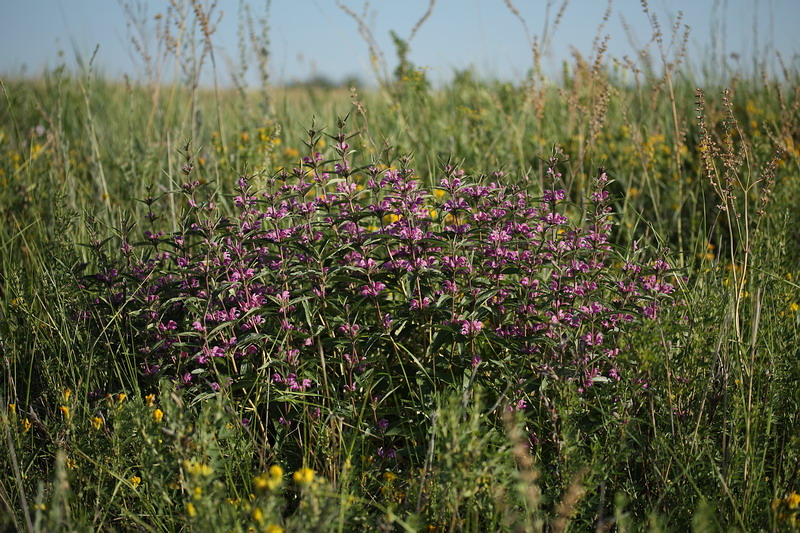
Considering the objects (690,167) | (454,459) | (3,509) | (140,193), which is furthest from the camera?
(690,167)

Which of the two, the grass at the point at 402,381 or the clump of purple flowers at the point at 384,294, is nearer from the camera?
the grass at the point at 402,381

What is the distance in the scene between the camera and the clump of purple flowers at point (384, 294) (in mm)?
1938

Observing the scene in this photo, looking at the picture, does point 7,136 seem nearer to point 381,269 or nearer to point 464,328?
point 381,269

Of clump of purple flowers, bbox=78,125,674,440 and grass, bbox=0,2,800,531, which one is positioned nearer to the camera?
grass, bbox=0,2,800,531

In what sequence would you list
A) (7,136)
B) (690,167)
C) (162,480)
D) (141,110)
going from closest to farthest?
(162,480), (690,167), (7,136), (141,110)

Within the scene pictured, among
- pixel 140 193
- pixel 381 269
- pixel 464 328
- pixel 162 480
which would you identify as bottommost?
pixel 162 480

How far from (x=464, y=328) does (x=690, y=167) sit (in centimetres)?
337

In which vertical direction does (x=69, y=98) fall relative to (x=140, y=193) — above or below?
above

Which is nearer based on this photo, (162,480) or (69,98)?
(162,480)

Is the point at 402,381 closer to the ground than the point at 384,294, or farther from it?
closer to the ground

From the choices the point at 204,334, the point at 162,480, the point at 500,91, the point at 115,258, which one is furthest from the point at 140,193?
the point at 500,91

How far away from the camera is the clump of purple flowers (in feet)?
6.36

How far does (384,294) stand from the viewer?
205 centimetres

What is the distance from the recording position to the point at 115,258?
9.37ft
